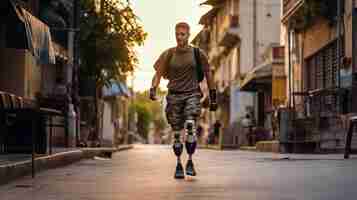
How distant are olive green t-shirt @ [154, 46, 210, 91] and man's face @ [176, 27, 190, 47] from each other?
0.12 metres

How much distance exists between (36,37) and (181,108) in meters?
5.05

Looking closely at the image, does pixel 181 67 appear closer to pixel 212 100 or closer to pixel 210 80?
pixel 210 80

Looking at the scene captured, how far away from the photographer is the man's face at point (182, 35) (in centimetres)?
1120

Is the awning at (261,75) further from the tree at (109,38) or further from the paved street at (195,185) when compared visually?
the paved street at (195,185)

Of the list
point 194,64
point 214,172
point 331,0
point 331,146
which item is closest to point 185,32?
point 194,64

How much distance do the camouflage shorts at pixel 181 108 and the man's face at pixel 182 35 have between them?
0.67m

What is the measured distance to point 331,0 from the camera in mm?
28094

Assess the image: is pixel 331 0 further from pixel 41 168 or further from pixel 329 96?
pixel 41 168

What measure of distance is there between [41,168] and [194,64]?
3019mm

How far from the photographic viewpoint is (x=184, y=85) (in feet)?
37.0

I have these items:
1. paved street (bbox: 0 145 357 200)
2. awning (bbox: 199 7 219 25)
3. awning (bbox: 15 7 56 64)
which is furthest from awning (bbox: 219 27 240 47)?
paved street (bbox: 0 145 357 200)

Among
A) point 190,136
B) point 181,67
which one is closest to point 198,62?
point 181,67

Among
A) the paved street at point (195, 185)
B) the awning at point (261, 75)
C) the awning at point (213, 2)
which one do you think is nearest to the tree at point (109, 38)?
the awning at point (261, 75)

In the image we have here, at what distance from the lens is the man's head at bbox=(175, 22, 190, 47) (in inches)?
441
